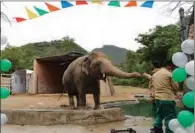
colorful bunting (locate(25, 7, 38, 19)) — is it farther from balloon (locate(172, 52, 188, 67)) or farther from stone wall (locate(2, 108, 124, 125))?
balloon (locate(172, 52, 188, 67))

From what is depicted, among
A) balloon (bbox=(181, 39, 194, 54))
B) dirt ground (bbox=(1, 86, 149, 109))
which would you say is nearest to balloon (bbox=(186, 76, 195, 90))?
balloon (bbox=(181, 39, 194, 54))

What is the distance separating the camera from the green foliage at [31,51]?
34278mm

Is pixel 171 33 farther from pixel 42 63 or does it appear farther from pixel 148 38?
pixel 42 63

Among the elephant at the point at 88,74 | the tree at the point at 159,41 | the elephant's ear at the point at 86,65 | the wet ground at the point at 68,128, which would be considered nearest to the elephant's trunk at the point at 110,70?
the elephant at the point at 88,74

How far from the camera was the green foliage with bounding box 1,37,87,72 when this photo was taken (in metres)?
34.3

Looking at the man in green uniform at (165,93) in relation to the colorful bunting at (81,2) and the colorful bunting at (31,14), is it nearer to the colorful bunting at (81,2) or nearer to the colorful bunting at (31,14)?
the colorful bunting at (81,2)

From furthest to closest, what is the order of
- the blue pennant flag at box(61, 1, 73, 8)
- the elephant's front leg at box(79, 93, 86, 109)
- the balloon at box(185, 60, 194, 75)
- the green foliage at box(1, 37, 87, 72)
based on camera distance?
the green foliage at box(1, 37, 87, 72) < the elephant's front leg at box(79, 93, 86, 109) < the blue pennant flag at box(61, 1, 73, 8) < the balloon at box(185, 60, 194, 75)

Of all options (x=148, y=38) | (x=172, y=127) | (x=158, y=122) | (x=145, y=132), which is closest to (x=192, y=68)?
(x=172, y=127)

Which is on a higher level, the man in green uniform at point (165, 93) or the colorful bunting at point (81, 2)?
the colorful bunting at point (81, 2)

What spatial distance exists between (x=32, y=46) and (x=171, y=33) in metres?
24.2

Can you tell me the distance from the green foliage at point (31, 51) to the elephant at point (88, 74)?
19883mm

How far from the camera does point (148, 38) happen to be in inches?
1125

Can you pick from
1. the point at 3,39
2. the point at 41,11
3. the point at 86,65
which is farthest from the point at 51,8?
the point at 86,65

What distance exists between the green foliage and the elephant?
19.9 metres
